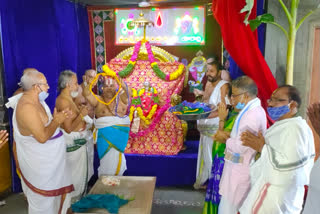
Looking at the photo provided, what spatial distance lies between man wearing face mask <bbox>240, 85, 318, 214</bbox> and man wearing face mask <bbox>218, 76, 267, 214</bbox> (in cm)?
18

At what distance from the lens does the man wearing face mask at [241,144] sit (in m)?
2.29

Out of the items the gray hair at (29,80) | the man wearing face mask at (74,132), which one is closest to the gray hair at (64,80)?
the man wearing face mask at (74,132)

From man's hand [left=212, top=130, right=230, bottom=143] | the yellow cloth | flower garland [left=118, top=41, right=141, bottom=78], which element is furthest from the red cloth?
the yellow cloth

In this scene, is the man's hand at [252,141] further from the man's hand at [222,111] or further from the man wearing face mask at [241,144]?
the man's hand at [222,111]

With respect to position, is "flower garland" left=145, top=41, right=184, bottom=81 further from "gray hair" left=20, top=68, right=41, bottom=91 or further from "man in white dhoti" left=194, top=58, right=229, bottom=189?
"gray hair" left=20, top=68, right=41, bottom=91

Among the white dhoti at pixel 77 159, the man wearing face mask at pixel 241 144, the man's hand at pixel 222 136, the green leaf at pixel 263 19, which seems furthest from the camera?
the white dhoti at pixel 77 159

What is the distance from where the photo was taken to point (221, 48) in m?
5.12

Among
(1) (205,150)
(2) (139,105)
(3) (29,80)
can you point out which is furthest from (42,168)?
(1) (205,150)

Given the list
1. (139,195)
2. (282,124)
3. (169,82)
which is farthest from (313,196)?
(169,82)

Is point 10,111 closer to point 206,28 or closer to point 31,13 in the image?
point 31,13

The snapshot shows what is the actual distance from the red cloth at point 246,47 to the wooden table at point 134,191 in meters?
1.58

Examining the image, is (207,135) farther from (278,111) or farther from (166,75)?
(278,111)

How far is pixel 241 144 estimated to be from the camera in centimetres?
228

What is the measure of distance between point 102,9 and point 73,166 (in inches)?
127
